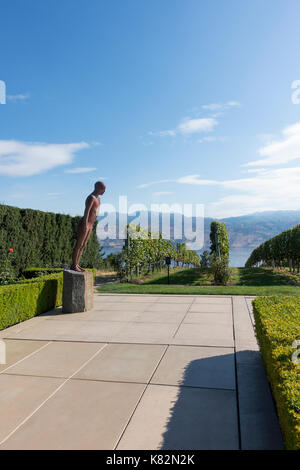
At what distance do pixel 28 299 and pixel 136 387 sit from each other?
187 inches

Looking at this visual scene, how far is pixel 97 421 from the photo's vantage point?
331 cm

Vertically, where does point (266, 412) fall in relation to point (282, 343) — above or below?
below

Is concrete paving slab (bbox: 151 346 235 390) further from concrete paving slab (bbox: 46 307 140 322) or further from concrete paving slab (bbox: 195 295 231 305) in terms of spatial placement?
concrete paving slab (bbox: 195 295 231 305)

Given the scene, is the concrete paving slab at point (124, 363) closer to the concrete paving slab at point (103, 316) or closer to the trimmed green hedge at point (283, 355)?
the trimmed green hedge at point (283, 355)

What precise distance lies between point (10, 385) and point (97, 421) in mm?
1521

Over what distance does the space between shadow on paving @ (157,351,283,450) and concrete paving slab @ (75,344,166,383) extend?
580 mm

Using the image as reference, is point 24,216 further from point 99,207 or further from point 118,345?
point 118,345

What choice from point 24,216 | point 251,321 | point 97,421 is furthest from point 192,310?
point 24,216

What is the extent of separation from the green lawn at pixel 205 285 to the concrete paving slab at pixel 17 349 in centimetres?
575

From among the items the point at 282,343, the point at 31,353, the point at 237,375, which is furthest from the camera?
the point at 31,353

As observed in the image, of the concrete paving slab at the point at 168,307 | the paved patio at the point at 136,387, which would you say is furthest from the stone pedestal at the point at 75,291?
the concrete paving slab at the point at 168,307
